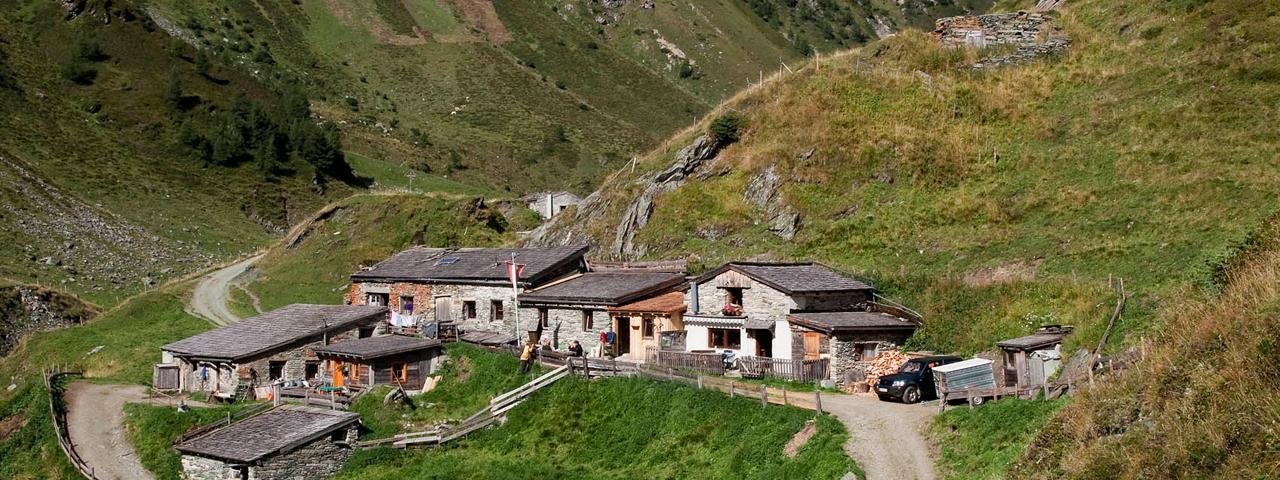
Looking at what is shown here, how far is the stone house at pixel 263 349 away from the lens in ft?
161

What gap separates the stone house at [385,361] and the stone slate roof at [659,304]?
26.4ft

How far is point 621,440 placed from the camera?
119 ft

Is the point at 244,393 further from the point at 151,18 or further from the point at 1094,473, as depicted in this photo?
the point at 151,18

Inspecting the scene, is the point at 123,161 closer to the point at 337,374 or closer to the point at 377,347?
the point at 337,374

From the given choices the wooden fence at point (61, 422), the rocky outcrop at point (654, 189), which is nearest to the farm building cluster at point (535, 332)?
the rocky outcrop at point (654, 189)

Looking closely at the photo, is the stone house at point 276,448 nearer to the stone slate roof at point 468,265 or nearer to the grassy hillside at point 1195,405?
the stone slate roof at point 468,265

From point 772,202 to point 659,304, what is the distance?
13.8m

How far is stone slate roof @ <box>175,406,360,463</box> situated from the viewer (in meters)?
39.8

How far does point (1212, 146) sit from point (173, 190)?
9094 cm

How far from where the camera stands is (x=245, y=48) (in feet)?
549

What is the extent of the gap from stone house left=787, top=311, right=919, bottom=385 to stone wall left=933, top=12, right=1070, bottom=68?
29536 millimetres

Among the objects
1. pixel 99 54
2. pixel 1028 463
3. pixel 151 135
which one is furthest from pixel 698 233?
pixel 99 54

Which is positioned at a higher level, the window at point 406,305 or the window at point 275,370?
the window at point 406,305

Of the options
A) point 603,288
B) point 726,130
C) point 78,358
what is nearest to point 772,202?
point 726,130
